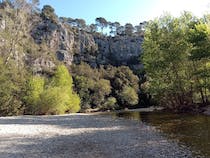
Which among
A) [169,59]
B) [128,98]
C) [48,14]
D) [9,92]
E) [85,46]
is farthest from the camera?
[85,46]

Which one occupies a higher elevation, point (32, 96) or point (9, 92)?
point (9, 92)

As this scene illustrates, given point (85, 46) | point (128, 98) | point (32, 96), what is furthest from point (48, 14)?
point (32, 96)

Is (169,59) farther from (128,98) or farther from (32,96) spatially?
(128,98)

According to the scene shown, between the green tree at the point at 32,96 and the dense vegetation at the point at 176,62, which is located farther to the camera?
the green tree at the point at 32,96

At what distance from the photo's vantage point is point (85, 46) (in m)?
154

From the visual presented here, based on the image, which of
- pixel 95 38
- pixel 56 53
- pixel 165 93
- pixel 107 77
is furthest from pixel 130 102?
pixel 95 38

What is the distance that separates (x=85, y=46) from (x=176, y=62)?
115 m

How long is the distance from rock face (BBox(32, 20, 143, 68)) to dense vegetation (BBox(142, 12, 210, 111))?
84613 millimetres

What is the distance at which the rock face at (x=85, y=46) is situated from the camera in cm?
13300

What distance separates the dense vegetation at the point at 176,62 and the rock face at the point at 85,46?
278ft

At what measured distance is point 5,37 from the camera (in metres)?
43.7

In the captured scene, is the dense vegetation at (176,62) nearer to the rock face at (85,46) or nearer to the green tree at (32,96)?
the green tree at (32,96)

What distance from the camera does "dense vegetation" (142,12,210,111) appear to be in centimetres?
4156

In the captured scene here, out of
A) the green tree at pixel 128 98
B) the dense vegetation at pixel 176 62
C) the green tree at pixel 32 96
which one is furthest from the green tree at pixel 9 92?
the green tree at pixel 128 98
